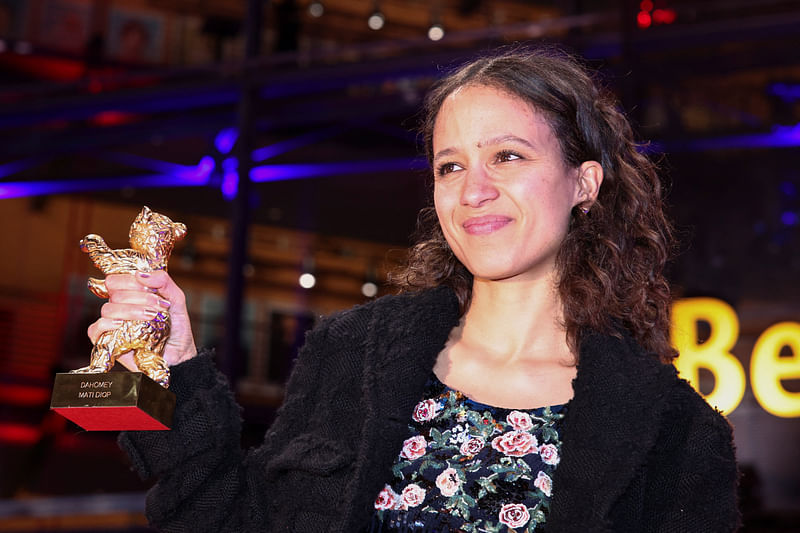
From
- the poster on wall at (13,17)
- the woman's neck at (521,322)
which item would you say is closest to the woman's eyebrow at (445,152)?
the woman's neck at (521,322)

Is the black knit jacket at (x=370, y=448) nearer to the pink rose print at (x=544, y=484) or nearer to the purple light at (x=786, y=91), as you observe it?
the pink rose print at (x=544, y=484)

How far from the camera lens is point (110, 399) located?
1.29 m

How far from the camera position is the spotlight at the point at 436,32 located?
451 centimetres

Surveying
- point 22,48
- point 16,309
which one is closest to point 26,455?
point 16,309

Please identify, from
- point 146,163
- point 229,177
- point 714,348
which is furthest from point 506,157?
point 146,163

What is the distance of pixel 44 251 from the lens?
4816 mm

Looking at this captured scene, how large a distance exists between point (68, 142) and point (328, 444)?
393 centimetres

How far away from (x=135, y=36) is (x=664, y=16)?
259cm

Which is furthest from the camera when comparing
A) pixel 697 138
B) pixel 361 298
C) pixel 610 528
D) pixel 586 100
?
pixel 361 298

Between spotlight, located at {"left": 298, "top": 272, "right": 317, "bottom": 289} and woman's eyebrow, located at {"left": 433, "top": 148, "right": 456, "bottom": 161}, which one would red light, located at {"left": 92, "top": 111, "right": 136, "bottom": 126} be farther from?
woman's eyebrow, located at {"left": 433, "top": 148, "right": 456, "bottom": 161}

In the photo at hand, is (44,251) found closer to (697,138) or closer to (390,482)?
(697,138)

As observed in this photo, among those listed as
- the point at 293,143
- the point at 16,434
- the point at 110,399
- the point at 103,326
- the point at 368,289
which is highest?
the point at 293,143

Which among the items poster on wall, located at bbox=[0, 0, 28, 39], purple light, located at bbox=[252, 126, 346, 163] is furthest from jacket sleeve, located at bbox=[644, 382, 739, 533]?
poster on wall, located at bbox=[0, 0, 28, 39]

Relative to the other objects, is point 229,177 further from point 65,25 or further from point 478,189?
point 478,189
